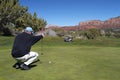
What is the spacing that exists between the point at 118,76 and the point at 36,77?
109 inches

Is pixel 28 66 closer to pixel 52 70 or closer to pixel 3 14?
pixel 52 70

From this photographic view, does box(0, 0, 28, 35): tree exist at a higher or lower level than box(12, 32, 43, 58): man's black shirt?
higher

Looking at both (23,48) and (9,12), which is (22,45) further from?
(9,12)

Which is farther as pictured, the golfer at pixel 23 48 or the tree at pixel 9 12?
the tree at pixel 9 12

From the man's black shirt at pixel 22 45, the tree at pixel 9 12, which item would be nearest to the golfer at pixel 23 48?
the man's black shirt at pixel 22 45

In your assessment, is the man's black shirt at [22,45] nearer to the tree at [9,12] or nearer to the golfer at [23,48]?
the golfer at [23,48]

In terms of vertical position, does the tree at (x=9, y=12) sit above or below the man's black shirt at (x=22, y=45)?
above

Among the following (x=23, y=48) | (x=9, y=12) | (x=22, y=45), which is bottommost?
(x=23, y=48)

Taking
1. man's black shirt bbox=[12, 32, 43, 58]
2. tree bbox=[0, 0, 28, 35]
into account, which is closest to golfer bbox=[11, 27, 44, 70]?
man's black shirt bbox=[12, 32, 43, 58]

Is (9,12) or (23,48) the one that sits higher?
(9,12)

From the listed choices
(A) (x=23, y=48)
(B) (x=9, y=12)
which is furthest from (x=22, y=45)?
(B) (x=9, y=12)

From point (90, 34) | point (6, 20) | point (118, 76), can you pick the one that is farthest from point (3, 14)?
point (118, 76)

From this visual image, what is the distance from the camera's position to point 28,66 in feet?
33.7

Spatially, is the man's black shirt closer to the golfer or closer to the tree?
the golfer
